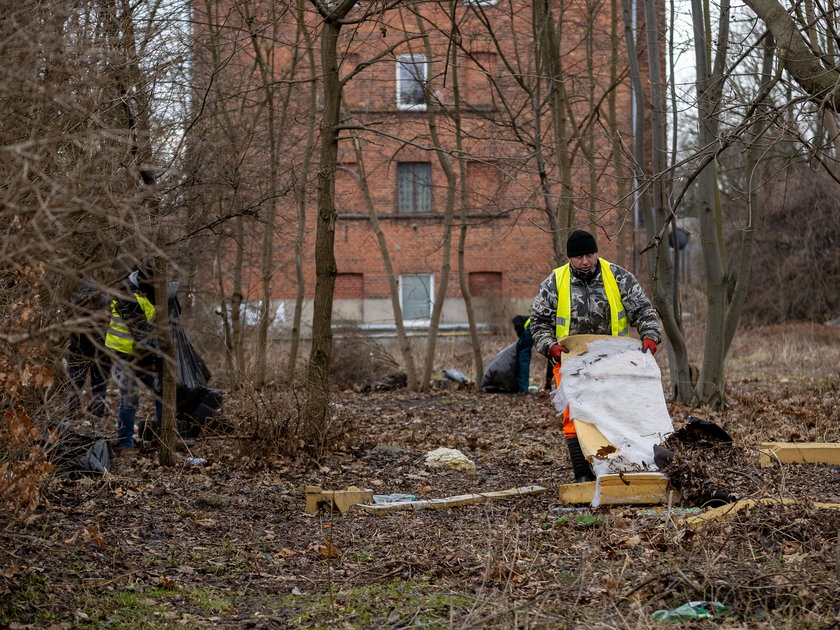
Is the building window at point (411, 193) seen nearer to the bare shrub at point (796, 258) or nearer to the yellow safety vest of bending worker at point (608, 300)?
the bare shrub at point (796, 258)

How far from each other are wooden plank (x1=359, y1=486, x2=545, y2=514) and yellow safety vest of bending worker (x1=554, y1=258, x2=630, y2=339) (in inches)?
47.9

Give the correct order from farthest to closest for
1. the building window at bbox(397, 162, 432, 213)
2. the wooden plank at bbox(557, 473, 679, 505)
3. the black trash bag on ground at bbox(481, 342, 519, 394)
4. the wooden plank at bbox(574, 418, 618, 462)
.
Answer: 1. the building window at bbox(397, 162, 432, 213)
2. the black trash bag on ground at bbox(481, 342, 519, 394)
3. the wooden plank at bbox(574, 418, 618, 462)
4. the wooden plank at bbox(557, 473, 679, 505)

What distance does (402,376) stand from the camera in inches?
717

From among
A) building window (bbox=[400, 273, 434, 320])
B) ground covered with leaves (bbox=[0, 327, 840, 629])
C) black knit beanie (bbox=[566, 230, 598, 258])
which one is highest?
building window (bbox=[400, 273, 434, 320])

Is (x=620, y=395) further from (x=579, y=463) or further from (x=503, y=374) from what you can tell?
(x=503, y=374)

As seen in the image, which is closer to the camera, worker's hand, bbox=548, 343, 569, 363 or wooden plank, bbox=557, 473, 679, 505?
wooden plank, bbox=557, 473, 679, 505

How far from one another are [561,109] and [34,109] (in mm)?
11153

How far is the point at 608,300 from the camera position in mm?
7977

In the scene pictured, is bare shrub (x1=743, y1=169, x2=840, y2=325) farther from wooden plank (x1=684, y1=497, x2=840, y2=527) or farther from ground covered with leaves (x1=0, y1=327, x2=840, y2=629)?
wooden plank (x1=684, y1=497, x2=840, y2=527)

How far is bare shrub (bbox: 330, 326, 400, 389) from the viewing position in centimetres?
1874

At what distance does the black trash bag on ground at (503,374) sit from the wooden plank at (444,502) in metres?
8.32

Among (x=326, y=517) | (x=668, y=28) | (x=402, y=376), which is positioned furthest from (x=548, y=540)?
(x=402, y=376)

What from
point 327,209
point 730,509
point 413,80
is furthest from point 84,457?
point 413,80

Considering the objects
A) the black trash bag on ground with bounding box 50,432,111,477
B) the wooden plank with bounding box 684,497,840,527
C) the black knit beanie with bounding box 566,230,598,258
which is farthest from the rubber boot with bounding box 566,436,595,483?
the black trash bag on ground with bounding box 50,432,111,477
